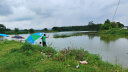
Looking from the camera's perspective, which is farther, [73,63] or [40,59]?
[40,59]

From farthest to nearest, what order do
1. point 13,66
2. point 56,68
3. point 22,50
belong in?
point 22,50 → point 13,66 → point 56,68

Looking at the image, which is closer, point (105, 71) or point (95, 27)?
point (105, 71)

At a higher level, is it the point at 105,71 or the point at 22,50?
the point at 22,50

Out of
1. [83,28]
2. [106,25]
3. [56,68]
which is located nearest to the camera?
[56,68]

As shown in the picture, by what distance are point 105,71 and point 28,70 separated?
7.98 ft

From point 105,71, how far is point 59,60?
1.71 meters

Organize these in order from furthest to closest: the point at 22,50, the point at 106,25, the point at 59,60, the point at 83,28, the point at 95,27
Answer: the point at 83,28 → the point at 95,27 → the point at 106,25 → the point at 22,50 → the point at 59,60

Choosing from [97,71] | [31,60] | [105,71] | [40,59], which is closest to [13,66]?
[31,60]

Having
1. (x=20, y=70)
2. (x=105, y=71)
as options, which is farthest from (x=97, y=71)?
(x=20, y=70)

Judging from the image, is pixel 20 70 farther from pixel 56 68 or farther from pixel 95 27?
pixel 95 27

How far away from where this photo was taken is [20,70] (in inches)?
157

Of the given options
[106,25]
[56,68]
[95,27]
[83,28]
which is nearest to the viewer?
[56,68]

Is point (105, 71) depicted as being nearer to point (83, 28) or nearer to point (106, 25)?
point (106, 25)

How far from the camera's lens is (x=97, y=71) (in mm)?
3971
